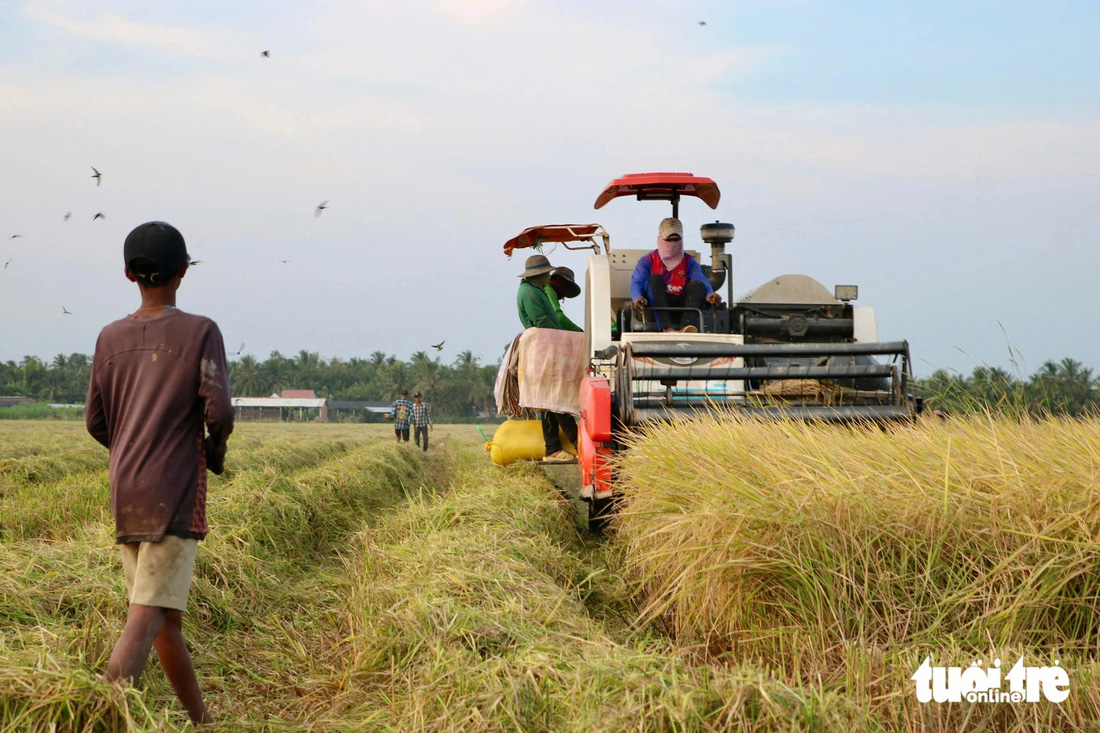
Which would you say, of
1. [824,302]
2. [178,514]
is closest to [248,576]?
[178,514]

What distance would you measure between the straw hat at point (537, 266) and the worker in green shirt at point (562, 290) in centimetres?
38

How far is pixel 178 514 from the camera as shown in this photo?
286 centimetres

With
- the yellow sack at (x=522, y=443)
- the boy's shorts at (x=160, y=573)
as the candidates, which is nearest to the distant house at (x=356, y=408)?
the yellow sack at (x=522, y=443)

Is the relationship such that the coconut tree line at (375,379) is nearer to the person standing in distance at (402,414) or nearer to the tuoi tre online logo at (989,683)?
the person standing in distance at (402,414)

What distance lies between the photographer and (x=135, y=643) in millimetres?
2789

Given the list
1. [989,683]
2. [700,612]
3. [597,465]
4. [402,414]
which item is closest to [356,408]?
[402,414]

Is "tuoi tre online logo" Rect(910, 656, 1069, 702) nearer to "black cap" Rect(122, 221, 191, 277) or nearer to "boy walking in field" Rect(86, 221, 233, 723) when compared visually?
"boy walking in field" Rect(86, 221, 233, 723)

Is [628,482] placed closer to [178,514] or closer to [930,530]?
[930,530]

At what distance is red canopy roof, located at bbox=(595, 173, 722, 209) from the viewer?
8.12 metres

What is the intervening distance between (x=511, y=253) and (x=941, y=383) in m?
4.67

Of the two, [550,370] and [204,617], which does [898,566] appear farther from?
[550,370]

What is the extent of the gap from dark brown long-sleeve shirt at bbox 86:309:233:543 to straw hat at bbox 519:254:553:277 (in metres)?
5.33

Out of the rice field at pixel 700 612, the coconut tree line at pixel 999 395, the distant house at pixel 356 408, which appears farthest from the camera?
the distant house at pixel 356 408

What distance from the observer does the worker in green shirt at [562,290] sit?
873 cm
